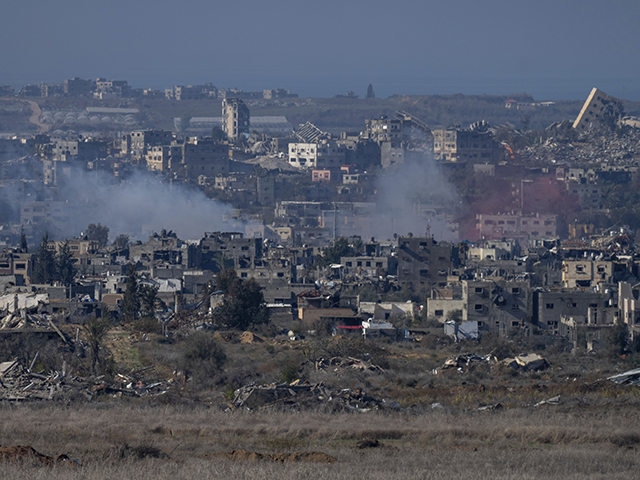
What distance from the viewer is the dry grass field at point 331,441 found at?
14.7 m

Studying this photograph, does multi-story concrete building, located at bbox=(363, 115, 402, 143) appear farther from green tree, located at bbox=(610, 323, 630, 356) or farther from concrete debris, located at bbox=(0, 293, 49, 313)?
green tree, located at bbox=(610, 323, 630, 356)

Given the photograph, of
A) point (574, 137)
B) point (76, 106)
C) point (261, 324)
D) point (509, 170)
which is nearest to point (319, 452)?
point (261, 324)

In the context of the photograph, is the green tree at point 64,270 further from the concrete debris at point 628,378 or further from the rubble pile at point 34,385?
the concrete debris at point 628,378

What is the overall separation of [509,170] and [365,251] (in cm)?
4576

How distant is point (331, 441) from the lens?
1723 cm

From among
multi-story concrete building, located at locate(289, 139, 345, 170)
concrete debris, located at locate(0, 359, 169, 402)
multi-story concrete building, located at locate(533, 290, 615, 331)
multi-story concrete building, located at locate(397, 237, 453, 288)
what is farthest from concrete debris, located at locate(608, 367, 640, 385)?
multi-story concrete building, located at locate(289, 139, 345, 170)

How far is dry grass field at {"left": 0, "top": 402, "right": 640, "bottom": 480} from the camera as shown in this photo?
14.7m

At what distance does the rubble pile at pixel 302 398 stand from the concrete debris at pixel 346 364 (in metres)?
4.79

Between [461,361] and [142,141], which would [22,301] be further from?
[142,141]

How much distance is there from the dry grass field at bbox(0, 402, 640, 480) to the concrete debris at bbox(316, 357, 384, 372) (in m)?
6.97

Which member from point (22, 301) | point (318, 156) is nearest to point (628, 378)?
point (22, 301)

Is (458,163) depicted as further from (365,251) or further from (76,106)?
(76,106)

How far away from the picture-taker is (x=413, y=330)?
38156 millimetres

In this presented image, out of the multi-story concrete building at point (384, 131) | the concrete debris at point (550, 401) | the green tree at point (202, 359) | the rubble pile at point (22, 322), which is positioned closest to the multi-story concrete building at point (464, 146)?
the multi-story concrete building at point (384, 131)
